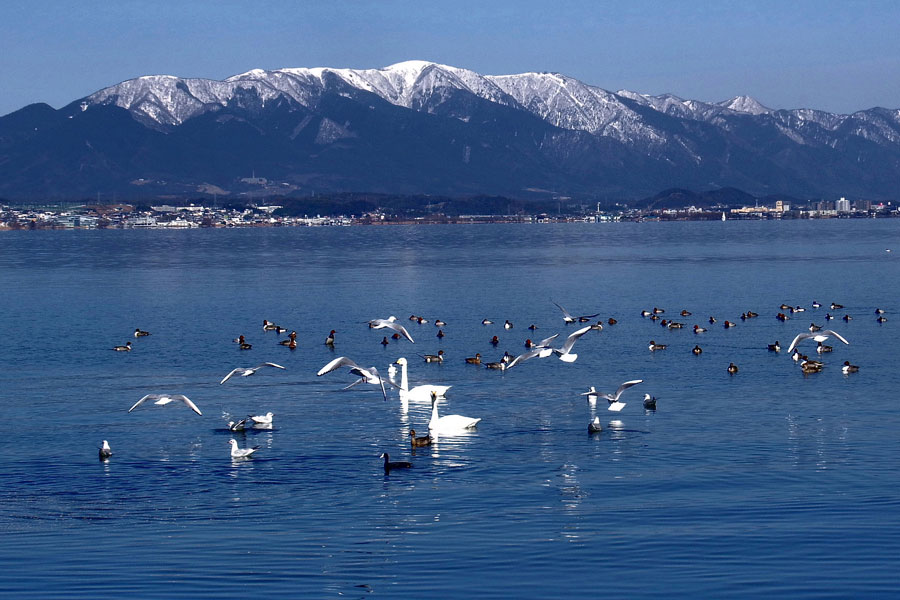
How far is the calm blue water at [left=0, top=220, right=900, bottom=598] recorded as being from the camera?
742 inches

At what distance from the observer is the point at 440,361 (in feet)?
140

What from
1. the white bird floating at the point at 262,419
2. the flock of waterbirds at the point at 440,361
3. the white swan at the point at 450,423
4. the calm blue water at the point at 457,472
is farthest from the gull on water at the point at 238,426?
the white swan at the point at 450,423

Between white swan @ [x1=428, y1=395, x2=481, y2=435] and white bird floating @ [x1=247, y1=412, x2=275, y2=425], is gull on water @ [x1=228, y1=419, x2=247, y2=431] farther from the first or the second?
white swan @ [x1=428, y1=395, x2=481, y2=435]

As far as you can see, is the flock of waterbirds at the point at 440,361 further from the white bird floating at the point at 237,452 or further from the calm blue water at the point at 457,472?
the calm blue water at the point at 457,472

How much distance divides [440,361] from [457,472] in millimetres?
17504

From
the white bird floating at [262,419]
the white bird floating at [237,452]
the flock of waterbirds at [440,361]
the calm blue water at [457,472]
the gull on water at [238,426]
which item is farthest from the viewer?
the white bird floating at [262,419]

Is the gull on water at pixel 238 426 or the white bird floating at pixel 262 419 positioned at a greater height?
the white bird floating at pixel 262 419

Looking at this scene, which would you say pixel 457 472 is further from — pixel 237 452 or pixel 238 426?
pixel 238 426

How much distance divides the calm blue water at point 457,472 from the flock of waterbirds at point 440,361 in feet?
1.44

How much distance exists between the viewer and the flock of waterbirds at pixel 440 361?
2830 cm

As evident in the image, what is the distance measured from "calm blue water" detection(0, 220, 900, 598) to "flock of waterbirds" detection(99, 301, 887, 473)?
439 millimetres

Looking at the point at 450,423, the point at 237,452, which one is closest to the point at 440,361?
the point at 450,423

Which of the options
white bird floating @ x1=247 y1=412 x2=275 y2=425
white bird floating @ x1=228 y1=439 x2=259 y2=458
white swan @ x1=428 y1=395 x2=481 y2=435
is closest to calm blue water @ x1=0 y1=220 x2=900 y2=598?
white bird floating @ x1=228 y1=439 x2=259 y2=458

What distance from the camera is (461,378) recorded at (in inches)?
1534
